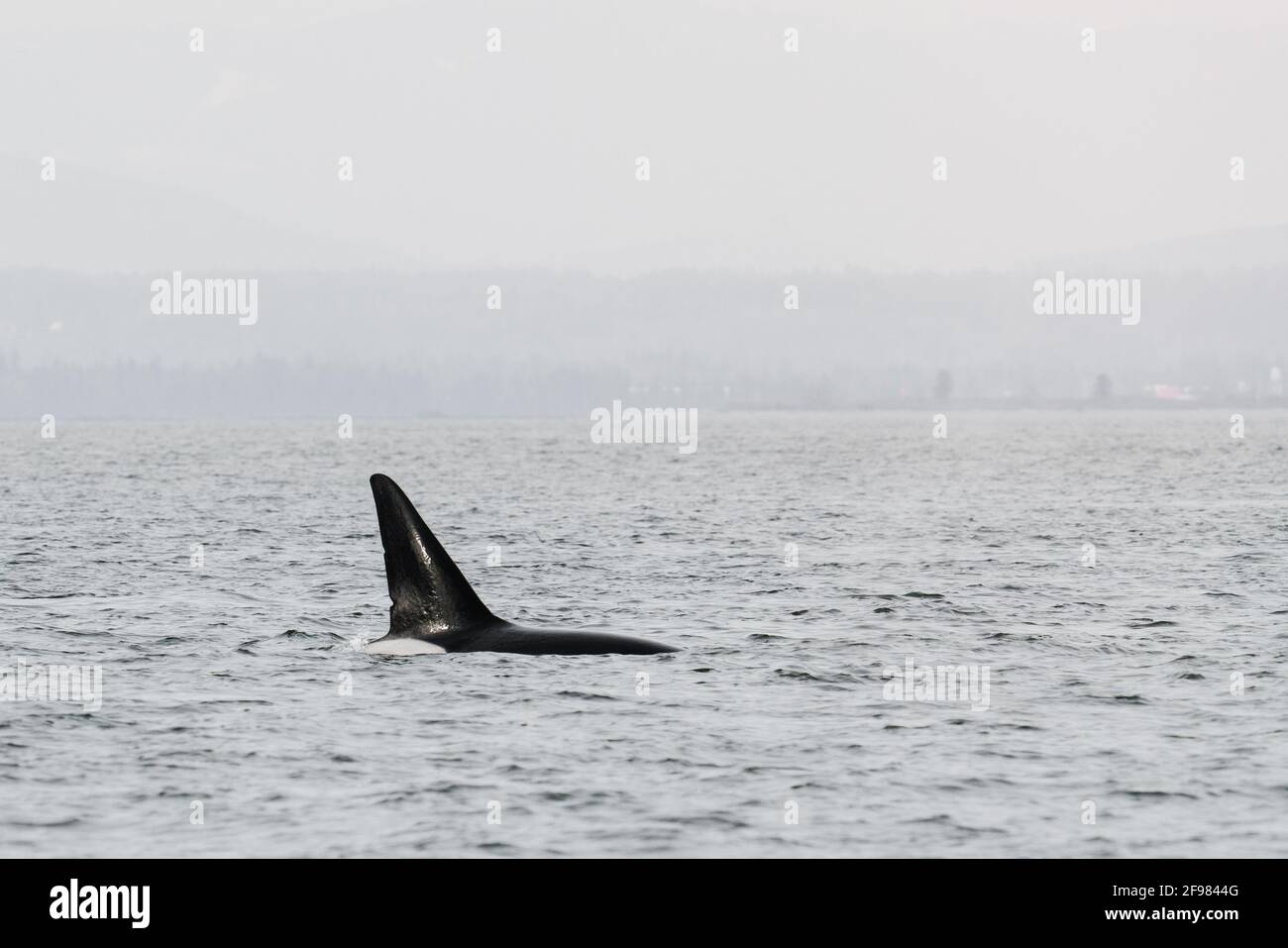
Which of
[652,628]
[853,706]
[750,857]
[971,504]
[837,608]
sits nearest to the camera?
[750,857]

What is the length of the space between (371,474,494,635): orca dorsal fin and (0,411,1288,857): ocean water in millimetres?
808

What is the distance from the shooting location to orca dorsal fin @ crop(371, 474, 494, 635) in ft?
79.9

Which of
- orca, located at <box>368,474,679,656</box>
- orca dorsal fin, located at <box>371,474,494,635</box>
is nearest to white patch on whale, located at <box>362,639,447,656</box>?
orca, located at <box>368,474,679,656</box>

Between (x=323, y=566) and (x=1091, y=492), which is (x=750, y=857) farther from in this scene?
(x=1091, y=492)

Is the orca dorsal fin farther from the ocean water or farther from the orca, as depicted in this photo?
the ocean water

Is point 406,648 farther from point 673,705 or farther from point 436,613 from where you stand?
point 673,705

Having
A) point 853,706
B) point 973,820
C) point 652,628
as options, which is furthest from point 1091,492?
point 973,820

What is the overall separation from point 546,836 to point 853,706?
24.1ft

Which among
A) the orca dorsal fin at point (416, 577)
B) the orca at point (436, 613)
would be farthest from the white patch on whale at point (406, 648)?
the orca dorsal fin at point (416, 577)

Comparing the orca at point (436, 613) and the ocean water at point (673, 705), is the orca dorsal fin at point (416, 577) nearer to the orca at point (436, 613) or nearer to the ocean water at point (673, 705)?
the orca at point (436, 613)

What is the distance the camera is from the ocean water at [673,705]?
15945 mm

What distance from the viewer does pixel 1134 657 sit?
26.5 m

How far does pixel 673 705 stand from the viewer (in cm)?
2178

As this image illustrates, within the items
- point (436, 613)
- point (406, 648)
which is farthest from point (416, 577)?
point (406, 648)
